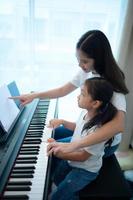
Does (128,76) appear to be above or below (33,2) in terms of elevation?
below

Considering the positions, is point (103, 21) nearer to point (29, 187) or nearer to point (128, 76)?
point (128, 76)

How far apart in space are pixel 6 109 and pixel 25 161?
0.35 m

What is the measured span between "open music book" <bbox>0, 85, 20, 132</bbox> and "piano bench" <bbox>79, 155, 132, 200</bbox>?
1.80ft

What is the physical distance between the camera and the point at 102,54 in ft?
4.03

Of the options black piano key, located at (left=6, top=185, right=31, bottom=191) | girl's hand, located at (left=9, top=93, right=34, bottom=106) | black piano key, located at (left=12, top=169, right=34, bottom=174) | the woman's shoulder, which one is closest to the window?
girl's hand, located at (left=9, top=93, right=34, bottom=106)

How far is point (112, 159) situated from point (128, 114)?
2.79 ft

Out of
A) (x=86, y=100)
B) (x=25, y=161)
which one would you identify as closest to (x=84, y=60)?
(x=86, y=100)

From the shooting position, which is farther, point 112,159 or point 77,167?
point 112,159

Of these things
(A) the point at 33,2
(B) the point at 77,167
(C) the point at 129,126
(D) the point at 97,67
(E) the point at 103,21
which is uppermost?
(A) the point at 33,2

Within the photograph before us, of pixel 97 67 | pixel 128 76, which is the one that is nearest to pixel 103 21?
pixel 128 76

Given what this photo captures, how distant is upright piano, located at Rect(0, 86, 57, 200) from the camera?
2.93ft

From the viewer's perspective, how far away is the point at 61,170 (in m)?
1.40

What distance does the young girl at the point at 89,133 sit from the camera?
112cm

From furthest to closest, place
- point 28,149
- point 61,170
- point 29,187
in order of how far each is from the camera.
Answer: point 61,170 < point 28,149 < point 29,187
